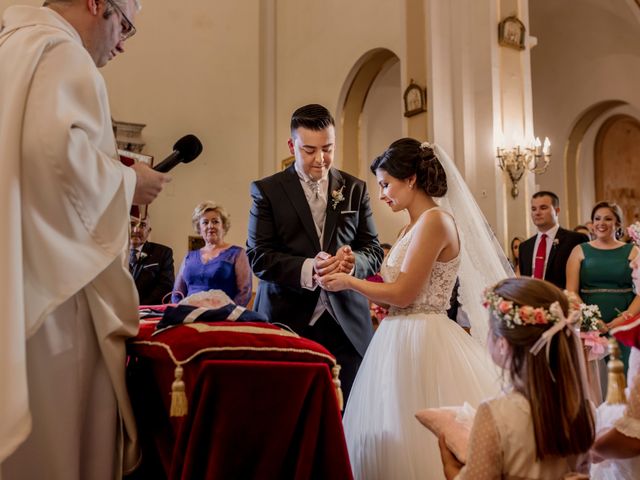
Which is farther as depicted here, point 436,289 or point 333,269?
point 436,289

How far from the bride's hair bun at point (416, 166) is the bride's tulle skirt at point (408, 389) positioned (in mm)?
565

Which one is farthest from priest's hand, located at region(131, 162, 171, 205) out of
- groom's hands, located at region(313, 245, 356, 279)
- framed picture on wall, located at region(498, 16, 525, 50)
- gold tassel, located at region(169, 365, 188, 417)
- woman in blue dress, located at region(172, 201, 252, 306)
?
framed picture on wall, located at region(498, 16, 525, 50)

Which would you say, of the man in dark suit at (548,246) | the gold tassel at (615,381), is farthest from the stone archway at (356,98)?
the gold tassel at (615,381)

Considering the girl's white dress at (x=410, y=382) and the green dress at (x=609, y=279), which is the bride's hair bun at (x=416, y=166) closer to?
the girl's white dress at (x=410, y=382)

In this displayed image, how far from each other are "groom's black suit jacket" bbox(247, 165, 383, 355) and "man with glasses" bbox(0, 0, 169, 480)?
0.91 meters

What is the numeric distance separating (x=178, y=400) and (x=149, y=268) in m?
4.37

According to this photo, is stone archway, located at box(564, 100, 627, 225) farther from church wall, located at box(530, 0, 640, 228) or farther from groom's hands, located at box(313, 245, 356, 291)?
groom's hands, located at box(313, 245, 356, 291)

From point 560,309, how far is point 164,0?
34.4 feet

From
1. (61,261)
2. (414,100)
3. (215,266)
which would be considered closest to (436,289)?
(61,261)

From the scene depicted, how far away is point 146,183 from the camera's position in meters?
2.10

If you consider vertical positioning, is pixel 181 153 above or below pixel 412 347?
above

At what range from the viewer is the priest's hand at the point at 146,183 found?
2.09m

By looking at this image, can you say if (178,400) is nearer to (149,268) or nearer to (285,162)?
(149,268)

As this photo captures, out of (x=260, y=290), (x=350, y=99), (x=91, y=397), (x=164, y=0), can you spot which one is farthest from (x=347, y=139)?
(x=91, y=397)
